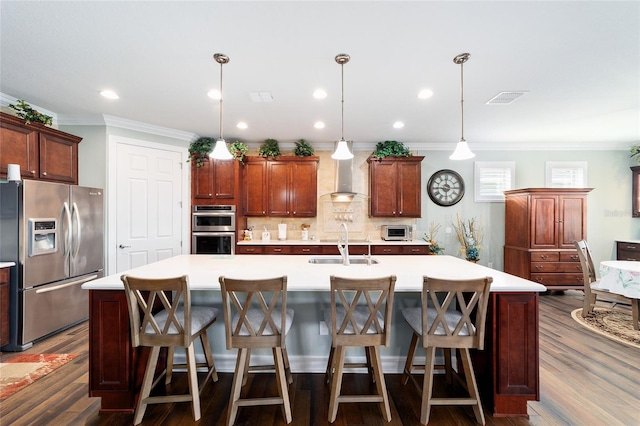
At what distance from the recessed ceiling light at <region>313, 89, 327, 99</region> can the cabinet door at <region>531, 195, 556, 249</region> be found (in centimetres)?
382

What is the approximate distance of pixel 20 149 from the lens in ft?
10.3

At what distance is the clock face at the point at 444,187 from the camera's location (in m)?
5.37

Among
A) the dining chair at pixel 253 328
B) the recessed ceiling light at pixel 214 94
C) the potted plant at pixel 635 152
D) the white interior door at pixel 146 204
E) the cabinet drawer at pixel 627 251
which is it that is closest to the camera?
the dining chair at pixel 253 328

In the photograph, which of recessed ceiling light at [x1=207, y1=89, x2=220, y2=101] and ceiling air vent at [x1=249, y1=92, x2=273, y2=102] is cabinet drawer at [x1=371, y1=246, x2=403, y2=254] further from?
recessed ceiling light at [x1=207, y1=89, x2=220, y2=101]

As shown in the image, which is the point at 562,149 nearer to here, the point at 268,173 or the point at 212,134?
the point at 268,173

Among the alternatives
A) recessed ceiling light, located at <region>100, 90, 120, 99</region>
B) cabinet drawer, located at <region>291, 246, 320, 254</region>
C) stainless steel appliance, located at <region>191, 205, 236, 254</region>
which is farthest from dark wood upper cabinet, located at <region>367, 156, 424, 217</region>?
recessed ceiling light, located at <region>100, 90, 120, 99</region>

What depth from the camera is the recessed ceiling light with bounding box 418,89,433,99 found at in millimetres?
3094

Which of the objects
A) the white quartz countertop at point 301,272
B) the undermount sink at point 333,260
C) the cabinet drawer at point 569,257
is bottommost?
the cabinet drawer at point 569,257

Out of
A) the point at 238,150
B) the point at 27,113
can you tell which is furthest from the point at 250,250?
the point at 27,113

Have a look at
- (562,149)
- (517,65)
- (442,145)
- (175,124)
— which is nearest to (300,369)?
(517,65)

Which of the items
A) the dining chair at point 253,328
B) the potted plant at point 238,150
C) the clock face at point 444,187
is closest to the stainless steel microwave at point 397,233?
the clock face at point 444,187

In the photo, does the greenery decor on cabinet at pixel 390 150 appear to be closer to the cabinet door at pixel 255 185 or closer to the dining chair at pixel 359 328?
the cabinet door at pixel 255 185

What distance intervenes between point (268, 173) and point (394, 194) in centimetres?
218

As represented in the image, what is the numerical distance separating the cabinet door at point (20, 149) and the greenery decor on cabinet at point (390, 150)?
4.48 m
